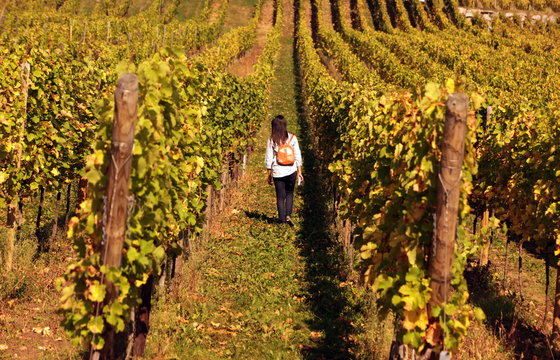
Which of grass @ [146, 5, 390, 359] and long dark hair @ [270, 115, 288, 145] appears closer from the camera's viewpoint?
grass @ [146, 5, 390, 359]

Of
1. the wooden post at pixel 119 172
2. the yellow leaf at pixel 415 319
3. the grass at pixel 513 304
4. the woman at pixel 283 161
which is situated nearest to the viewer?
the wooden post at pixel 119 172

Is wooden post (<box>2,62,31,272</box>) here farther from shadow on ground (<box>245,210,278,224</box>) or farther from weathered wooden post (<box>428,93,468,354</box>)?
weathered wooden post (<box>428,93,468,354</box>)

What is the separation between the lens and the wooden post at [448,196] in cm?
453

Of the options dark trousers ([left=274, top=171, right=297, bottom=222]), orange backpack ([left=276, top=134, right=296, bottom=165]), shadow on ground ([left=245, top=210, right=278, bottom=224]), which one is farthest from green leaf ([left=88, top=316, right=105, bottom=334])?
shadow on ground ([left=245, top=210, right=278, bottom=224])

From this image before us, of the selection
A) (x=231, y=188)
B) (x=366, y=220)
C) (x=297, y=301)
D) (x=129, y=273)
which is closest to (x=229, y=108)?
(x=231, y=188)

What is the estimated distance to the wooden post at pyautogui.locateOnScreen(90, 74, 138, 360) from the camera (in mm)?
4445

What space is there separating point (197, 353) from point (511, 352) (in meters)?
3.57

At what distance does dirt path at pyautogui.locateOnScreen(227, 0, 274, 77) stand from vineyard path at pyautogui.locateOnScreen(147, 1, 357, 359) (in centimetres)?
2229

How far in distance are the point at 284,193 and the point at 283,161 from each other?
68 cm

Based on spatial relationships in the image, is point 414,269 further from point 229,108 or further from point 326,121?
point 326,121

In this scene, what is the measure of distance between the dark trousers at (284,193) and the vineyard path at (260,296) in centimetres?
28

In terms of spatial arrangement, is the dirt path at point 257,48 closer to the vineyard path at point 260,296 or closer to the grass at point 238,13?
the grass at point 238,13

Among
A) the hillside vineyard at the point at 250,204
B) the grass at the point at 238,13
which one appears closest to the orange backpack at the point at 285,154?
the hillside vineyard at the point at 250,204

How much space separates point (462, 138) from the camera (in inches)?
179
